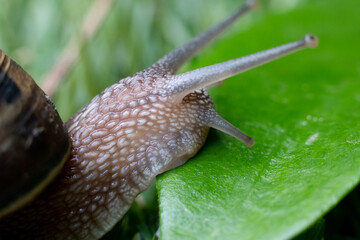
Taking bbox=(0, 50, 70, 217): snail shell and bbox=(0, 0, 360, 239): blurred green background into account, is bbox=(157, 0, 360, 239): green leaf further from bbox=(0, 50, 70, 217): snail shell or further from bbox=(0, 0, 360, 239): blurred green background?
bbox=(0, 0, 360, 239): blurred green background

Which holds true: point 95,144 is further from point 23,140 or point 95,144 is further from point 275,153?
point 275,153

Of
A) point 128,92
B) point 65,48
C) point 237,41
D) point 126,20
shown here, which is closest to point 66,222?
point 128,92

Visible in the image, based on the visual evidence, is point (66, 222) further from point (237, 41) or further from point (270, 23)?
point (270, 23)

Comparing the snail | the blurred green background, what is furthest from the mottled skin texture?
the blurred green background

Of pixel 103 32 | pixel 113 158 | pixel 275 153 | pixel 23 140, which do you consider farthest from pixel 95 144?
pixel 103 32

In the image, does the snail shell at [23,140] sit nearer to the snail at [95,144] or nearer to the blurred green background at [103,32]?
the snail at [95,144]

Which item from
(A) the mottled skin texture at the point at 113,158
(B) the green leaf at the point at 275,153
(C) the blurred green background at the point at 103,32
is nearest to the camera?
(B) the green leaf at the point at 275,153

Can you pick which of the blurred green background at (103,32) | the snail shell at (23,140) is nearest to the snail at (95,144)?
the snail shell at (23,140)
